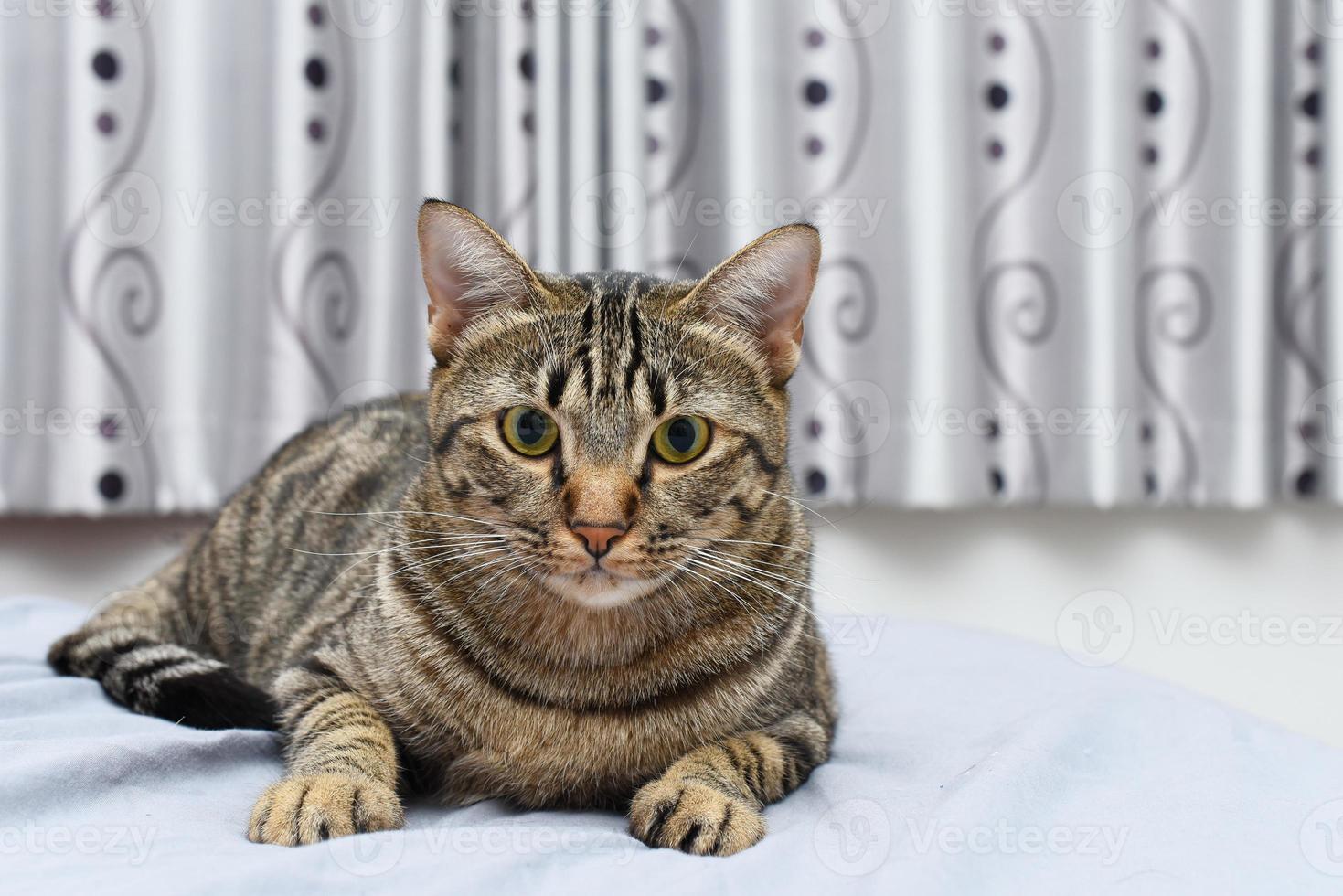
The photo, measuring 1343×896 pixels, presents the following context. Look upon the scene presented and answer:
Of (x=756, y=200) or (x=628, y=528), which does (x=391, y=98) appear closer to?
(x=756, y=200)

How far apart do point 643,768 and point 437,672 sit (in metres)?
0.24

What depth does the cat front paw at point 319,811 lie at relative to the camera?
0.85m

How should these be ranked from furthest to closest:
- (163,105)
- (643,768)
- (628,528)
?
1. (163,105)
2. (643,768)
3. (628,528)

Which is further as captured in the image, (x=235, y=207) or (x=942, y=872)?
(x=235, y=207)

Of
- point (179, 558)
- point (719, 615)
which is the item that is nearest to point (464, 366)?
point (719, 615)

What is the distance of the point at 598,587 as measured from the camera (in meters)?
0.95

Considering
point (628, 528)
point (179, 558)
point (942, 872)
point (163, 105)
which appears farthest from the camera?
point (163, 105)

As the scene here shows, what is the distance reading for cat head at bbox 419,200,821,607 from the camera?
3.14ft

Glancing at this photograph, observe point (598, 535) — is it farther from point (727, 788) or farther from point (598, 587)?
point (727, 788)

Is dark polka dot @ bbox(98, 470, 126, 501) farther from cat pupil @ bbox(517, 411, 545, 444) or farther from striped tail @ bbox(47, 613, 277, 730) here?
cat pupil @ bbox(517, 411, 545, 444)

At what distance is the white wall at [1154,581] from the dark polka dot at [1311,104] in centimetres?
87

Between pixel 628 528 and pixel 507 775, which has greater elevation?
pixel 628 528

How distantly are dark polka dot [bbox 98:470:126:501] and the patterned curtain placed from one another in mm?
142

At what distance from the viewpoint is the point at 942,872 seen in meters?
0.82
